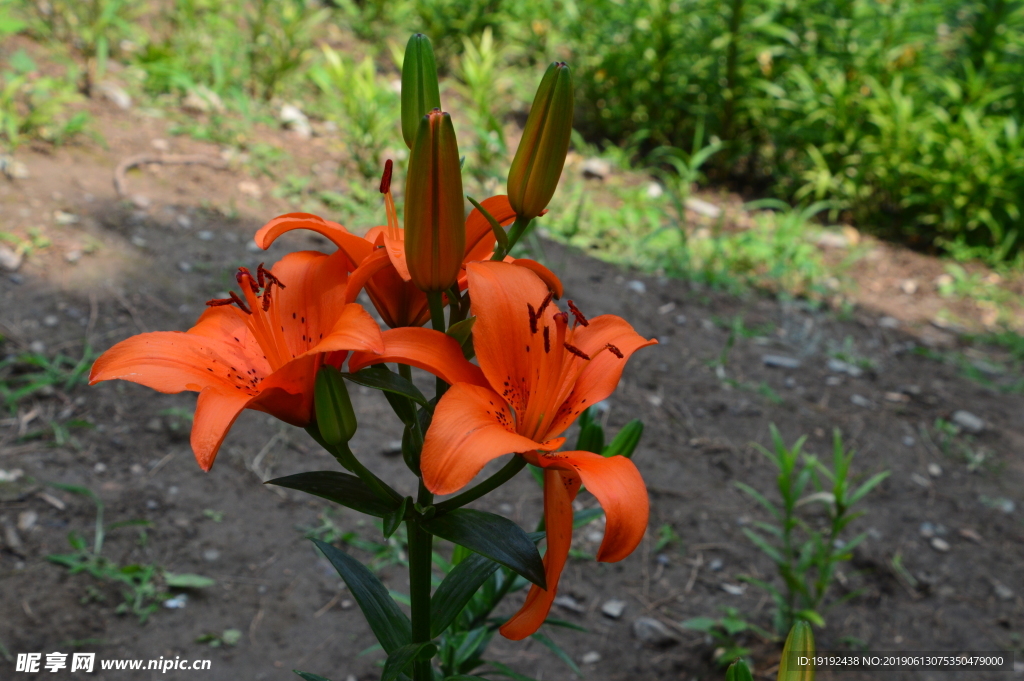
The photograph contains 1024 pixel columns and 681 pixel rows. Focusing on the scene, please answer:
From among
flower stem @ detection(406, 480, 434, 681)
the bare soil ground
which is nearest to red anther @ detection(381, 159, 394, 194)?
flower stem @ detection(406, 480, 434, 681)

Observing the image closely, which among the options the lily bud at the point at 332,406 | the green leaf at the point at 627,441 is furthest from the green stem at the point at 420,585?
the green leaf at the point at 627,441

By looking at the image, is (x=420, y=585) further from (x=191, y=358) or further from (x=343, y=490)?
(x=191, y=358)

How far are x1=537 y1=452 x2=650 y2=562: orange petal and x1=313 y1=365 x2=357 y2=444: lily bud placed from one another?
208 mm

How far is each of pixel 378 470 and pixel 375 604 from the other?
3.44ft

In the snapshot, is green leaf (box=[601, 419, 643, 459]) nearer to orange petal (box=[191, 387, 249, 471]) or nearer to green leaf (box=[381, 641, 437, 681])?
green leaf (box=[381, 641, 437, 681])

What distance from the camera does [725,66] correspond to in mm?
4043

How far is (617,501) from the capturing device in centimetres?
68

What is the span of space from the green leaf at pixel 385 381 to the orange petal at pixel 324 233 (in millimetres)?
130

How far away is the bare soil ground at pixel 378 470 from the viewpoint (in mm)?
1658

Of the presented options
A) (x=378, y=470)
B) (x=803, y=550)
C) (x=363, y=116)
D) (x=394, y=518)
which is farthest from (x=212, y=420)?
(x=363, y=116)

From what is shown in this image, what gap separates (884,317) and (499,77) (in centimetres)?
245

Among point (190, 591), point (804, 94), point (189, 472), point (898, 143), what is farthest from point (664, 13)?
point (190, 591)

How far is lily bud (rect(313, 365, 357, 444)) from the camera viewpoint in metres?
0.76

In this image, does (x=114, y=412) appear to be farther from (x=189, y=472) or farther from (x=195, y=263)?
(x=195, y=263)
